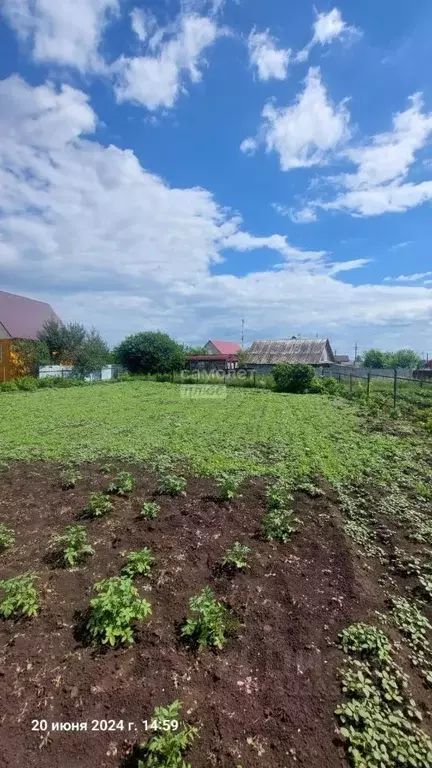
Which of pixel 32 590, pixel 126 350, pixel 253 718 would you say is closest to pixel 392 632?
pixel 253 718

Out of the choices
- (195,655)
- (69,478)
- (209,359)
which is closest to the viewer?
(195,655)

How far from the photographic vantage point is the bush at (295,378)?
1600 centimetres

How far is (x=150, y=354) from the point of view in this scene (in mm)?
26953

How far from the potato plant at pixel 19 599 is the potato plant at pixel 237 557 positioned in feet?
4.15

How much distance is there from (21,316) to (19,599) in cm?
2642

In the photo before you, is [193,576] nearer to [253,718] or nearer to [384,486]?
[253,718]

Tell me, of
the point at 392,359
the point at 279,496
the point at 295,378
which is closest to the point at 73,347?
the point at 295,378

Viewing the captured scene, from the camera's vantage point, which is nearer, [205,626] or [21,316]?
[205,626]

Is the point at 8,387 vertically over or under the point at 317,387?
under

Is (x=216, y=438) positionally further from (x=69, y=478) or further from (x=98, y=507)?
(x=98, y=507)

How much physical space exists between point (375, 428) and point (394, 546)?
4689 millimetres

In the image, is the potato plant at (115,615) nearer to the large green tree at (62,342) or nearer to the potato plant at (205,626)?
the potato plant at (205,626)

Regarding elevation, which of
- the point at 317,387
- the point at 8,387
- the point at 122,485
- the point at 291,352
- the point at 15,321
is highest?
the point at 15,321

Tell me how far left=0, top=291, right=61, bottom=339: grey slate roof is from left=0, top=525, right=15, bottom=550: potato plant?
72.8 ft
